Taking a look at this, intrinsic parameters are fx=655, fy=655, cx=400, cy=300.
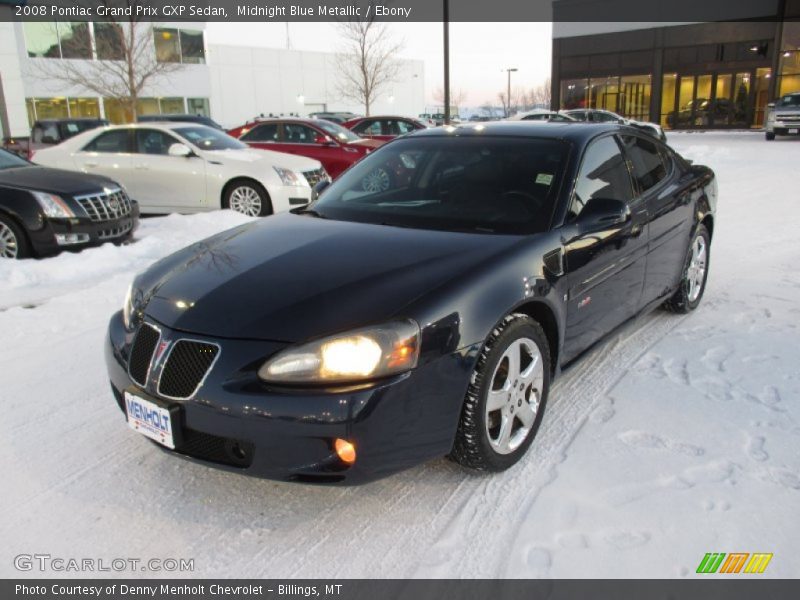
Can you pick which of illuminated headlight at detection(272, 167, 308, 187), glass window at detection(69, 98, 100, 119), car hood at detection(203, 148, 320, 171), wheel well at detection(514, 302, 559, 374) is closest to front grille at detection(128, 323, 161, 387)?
wheel well at detection(514, 302, 559, 374)

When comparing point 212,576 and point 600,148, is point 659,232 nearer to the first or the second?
point 600,148

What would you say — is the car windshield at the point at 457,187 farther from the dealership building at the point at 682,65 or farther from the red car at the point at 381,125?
the dealership building at the point at 682,65

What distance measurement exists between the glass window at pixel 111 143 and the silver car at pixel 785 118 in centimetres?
2439

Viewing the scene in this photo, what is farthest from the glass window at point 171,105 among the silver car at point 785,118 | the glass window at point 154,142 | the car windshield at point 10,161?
the car windshield at point 10,161

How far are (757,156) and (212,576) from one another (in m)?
20.3

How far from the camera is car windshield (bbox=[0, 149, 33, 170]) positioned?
7.69 m

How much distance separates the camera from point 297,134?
13.2 meters

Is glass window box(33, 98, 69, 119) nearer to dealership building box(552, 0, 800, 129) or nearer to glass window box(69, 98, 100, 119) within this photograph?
glass window box(69, 98, 100, 119)

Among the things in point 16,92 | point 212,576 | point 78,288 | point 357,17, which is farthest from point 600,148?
point 16,92

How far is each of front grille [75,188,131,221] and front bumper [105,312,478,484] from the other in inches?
211

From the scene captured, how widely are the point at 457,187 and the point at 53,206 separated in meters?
5.14

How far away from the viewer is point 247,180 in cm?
963

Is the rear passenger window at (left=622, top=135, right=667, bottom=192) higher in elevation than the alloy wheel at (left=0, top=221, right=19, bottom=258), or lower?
higher

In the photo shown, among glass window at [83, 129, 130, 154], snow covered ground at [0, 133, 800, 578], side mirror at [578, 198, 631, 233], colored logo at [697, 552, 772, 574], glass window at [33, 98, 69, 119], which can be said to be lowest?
colored logo at [697, 552, 772, 574]
